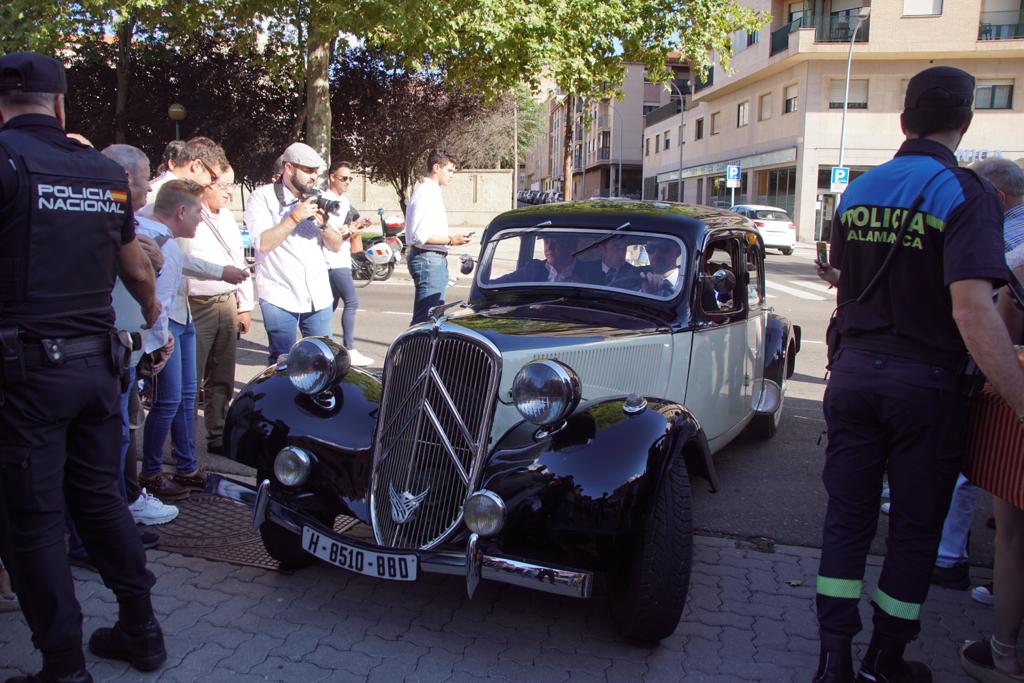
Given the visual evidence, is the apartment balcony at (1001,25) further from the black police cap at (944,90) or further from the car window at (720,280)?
the black police cap at (944,90)

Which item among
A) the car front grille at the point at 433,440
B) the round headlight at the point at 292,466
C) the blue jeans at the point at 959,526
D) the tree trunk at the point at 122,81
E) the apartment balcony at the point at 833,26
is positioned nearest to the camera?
the car front grille at the point at 433,440

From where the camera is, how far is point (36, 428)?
2.42m

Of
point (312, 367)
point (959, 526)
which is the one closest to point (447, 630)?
point (312, 367)

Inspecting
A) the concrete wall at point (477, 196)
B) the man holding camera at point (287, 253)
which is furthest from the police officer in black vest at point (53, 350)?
the concrete wall at point (477, 196)

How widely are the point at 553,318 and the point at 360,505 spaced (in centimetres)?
131

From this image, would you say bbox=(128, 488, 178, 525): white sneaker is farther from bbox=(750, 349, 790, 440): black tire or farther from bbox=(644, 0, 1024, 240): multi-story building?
bbox=(644, 0, 1024, 240): multi-story building

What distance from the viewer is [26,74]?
→ 247cm

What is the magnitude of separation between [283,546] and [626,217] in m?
2.45

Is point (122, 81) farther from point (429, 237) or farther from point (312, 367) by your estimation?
point (312, 367)

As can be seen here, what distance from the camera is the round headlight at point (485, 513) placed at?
274 cm

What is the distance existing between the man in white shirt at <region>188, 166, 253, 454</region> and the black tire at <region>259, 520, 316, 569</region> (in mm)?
1418

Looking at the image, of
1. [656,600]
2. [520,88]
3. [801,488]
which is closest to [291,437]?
[656,600]

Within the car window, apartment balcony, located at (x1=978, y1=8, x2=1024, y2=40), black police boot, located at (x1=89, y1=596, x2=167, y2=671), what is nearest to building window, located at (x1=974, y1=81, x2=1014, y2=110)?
apartment balcony, located at (x1=978, y1=8, x2=1024, y2=40)

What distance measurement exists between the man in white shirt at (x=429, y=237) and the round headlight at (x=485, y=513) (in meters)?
3.46
